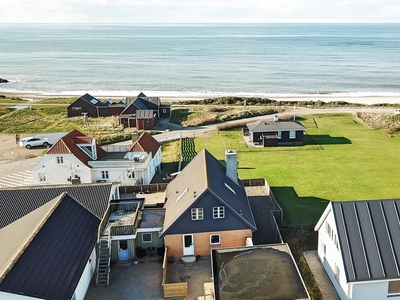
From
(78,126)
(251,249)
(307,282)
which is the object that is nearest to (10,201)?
(251,249)

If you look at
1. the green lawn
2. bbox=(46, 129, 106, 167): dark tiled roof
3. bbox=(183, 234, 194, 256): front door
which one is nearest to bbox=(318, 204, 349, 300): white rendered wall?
the green lawn

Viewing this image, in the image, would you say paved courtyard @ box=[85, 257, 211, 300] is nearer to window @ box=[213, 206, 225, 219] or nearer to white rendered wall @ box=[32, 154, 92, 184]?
window @ box=[213, 206, 225, 219]

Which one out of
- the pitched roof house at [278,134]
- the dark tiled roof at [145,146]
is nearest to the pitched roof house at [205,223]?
the dark tiled roof at [145,146]

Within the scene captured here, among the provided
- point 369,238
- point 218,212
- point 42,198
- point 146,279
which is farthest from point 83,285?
point 369,238

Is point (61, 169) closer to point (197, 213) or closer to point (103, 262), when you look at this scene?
point (103, 262)

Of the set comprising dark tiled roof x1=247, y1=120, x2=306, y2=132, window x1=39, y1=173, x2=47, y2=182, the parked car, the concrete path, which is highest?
dark tiled roof x1=247, y1=120, x2=306, y2=132

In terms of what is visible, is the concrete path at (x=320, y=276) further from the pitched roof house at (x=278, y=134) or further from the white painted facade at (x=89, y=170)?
the pitched roof house at (x=278, y=134)

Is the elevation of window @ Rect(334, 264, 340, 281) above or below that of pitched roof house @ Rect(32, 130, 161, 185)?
below
